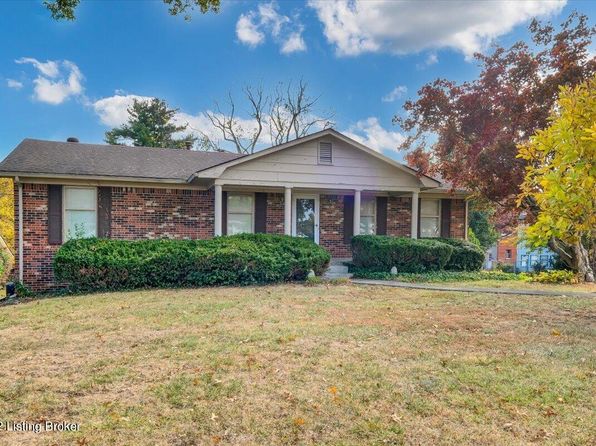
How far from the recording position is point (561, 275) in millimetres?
11711

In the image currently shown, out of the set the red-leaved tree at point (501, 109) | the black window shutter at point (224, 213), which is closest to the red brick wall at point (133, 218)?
the black window shutter at point (224, 213)

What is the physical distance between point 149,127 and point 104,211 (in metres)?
23.8

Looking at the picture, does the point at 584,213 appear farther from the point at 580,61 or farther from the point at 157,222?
the point at 157,222

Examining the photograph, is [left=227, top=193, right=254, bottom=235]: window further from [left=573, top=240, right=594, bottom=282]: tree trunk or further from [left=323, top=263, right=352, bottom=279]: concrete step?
[left=573, top=240, right=594, bottom=282]: tree trunk

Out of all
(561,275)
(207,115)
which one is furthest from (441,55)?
(207,115)

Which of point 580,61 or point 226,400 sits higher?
point 580,61

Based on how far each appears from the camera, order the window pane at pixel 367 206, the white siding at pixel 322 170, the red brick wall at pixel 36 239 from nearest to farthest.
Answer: the red brick wall at pixel 36 239
the white siding at pixel 322 170
the window pane at pixel 367 206

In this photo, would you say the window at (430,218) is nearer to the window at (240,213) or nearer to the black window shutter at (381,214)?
the black window shutter at (381,214)

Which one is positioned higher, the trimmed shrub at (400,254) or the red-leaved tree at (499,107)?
the red-leaved tree at (499,107)

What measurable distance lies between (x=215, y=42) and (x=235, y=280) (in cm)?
1424

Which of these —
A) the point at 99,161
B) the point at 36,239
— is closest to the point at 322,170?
the point at 99,161

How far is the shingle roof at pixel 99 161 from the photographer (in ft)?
35.3

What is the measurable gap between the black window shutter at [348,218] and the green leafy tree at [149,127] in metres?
22.3

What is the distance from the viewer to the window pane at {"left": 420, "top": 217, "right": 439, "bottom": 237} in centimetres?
1495
